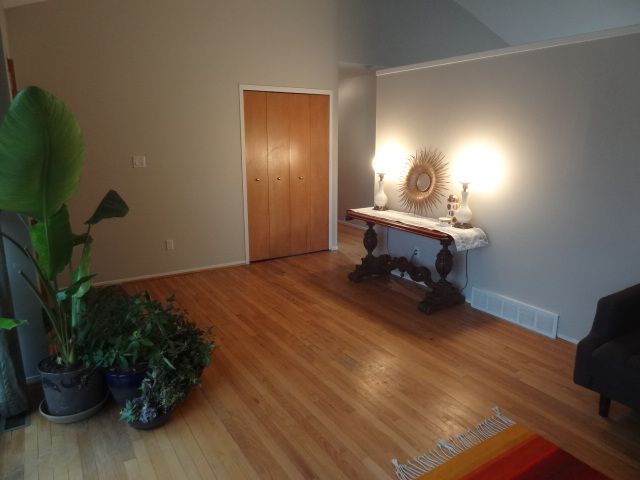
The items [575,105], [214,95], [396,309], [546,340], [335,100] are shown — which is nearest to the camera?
[575,105]

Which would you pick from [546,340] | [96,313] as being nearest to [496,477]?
[546,340]

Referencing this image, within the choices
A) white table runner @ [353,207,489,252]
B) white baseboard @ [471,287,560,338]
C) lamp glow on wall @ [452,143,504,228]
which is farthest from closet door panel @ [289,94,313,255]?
white baseboard @ [471,287,560,338]

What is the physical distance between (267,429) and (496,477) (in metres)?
1.10

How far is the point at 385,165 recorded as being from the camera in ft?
15.1

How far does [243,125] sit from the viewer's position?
480 cm

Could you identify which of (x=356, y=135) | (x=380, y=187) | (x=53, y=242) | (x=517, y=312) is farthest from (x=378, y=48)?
(x=53, y=242)

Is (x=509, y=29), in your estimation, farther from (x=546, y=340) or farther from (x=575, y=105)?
(x=546, y=340)

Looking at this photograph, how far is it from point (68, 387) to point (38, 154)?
1.21 meters

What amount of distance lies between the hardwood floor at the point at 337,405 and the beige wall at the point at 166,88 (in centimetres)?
123

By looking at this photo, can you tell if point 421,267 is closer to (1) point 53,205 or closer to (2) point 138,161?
(2) point 138,161

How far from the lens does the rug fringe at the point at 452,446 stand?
6.45 ft

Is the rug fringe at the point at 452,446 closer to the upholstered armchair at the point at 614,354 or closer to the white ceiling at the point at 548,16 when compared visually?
the upholstered armchair at the point at 614,354

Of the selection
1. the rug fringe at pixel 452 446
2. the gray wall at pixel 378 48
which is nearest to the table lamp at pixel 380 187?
the gray wall at pixel 378 48

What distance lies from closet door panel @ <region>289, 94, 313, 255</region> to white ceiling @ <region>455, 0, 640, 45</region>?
10.0 ft
